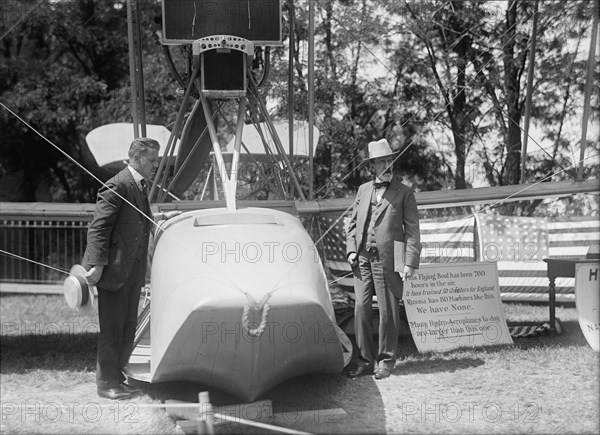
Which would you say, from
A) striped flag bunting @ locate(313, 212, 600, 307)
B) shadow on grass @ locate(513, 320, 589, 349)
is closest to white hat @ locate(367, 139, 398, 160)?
shadow on grass @ locate(513, 320, 589, 349)

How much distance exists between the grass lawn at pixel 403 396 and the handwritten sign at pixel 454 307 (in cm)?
20

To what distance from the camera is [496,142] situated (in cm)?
1438

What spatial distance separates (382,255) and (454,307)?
1.72 metres

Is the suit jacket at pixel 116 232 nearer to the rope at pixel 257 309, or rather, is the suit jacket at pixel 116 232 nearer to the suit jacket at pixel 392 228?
the rope at pixel 257 309

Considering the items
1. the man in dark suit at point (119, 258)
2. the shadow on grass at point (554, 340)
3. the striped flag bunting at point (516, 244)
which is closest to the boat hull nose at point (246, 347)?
the man in dark suit at point (119, 258)

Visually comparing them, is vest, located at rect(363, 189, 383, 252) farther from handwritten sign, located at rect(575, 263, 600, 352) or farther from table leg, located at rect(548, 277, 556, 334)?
table leg, located at rect(548, 277, 556, 334)

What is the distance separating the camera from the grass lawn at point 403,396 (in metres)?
4.30

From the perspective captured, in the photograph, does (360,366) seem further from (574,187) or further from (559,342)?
(574,187)

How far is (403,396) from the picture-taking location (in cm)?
491

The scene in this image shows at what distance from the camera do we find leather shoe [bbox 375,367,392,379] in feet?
17.5

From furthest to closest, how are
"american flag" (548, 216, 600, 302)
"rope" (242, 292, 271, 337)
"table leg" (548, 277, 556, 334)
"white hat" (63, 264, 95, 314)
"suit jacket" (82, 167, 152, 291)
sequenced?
1. "american flag" (548, 216, 600, 302)
2. "table leg" (548, 277, 556, 334)
3. "suit jacket" (82, 167, 152, 291)
4. "white hat" (63, 264, 95, 314)
5. "rope" (242, 292, 271, 337)

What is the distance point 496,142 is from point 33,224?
10.4m

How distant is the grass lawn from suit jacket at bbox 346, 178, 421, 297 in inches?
34.4

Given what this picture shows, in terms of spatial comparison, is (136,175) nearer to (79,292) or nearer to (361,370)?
(79,292)
